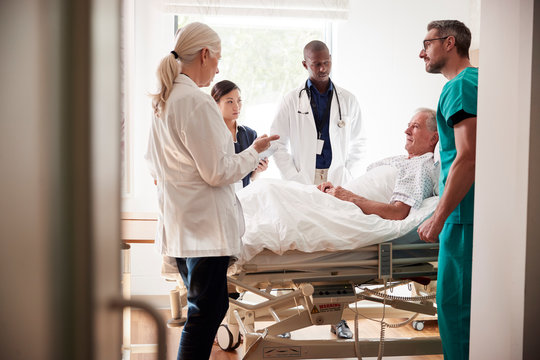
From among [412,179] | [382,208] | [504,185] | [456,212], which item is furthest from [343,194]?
[504,185]

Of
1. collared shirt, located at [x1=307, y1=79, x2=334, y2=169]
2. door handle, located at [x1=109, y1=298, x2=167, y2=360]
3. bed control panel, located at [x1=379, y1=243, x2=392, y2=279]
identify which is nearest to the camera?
door handle, located at [x1=109, y1=298, x2=167, y2=360]

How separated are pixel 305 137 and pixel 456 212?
187cm

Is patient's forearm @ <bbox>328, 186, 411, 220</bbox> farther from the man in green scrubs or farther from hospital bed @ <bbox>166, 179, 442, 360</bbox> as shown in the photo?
the man in green scrubs

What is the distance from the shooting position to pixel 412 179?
98.1 inches

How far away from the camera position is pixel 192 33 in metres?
1.69

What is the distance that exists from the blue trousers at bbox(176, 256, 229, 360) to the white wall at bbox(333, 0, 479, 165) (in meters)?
2.75

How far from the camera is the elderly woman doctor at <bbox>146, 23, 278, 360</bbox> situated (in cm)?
163

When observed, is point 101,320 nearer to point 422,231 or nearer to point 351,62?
point 422,231

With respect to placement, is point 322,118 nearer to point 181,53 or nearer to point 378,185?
point 378,185

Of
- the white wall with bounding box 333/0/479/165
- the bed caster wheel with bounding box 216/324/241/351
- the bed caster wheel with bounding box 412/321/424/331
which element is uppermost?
the white wall with bounding box 333/0/479/165

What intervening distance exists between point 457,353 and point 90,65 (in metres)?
1.70

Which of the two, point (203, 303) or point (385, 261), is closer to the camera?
point (203, 303)

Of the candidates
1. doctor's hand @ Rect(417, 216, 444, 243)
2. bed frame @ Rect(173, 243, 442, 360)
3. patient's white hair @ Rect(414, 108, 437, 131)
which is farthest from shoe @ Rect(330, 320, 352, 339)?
doctor's hand @ Rect(417, 216, 444, 243)

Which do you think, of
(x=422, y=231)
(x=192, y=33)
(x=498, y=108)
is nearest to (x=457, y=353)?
(x=422, y=231)
